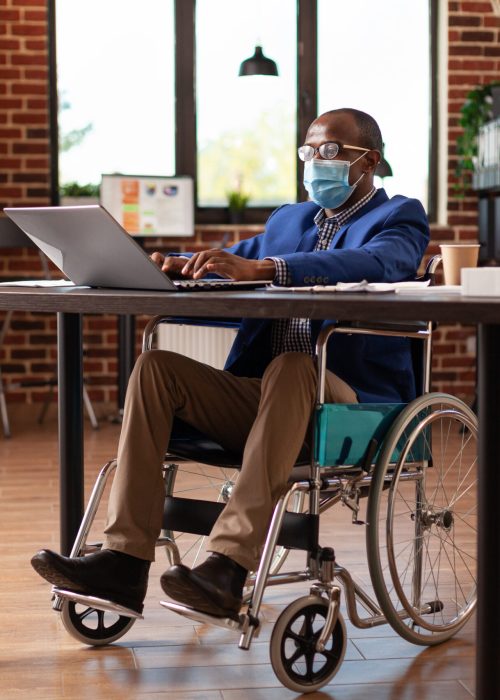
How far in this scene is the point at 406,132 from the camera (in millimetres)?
6137

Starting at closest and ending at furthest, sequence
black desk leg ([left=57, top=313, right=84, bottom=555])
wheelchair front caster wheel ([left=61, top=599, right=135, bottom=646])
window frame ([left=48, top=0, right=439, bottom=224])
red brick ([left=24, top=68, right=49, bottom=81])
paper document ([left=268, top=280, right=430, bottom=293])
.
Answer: paper document ([left=268, top=280, right=430, bottom=293]), wheelchair front caster wheel ([left=61, top=599, right=135, bottom=646]), black desk leg ([left=57, top=313, right=84, bottom=555]), red brick ([left=24, top=68, right=49, bottom=81]), window frame ([left=48, top=0, right=439, bottom=224])

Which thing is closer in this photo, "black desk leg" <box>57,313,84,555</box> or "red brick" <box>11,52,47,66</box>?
"black desk leg" <box>57,313,84,555</box>

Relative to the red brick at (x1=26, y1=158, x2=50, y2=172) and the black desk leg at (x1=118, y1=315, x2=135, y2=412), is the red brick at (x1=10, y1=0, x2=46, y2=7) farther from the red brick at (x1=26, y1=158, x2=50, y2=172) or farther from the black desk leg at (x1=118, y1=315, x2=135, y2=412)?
the black desk leg at (x1=118, y1=315, x2=135, y2=412)

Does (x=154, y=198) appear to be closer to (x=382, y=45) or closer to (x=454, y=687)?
(x=382, y=45)

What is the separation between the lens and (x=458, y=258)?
6.84 feet

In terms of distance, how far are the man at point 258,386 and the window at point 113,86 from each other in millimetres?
3598

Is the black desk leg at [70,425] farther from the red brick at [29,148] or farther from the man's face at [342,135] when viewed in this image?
the red brick at [29,148]

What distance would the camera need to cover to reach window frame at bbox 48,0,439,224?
19.2 ft

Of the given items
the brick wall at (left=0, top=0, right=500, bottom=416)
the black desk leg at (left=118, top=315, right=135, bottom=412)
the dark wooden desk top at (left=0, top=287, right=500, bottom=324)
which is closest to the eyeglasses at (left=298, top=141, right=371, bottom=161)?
the dark wooden desk top at (left=0, top=287, right=500, bottom=324)

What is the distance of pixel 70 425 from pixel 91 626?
1.50 ft

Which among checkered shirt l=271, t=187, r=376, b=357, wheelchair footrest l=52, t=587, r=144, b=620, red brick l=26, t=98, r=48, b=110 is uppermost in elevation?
red brick l=26, t=98, r=48, b=110

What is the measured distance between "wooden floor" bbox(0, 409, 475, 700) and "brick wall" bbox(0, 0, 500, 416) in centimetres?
307

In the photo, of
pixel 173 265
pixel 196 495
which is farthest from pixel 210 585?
pixel 196 495

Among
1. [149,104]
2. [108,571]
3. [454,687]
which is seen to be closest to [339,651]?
[454,687]
